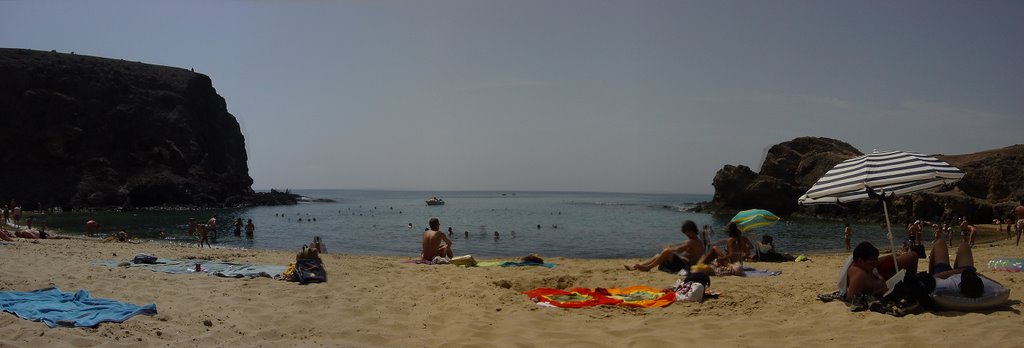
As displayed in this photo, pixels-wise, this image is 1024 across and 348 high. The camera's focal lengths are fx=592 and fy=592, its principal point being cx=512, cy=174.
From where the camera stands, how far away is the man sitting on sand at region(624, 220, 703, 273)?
11.9 metres

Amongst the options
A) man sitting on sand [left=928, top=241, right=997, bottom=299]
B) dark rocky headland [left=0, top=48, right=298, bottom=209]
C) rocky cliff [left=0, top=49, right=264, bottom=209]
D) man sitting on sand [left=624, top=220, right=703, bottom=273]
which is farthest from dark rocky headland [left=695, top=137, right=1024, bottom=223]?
rocky cliff [left=0, top=49, right=264, bottom=209]

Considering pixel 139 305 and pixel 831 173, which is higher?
pixel 831 173

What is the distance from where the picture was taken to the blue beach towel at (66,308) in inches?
249

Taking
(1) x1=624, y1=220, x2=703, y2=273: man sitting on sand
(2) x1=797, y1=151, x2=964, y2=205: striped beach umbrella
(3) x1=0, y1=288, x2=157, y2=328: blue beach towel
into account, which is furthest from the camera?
(1) x1=624, y1=220, x2=703, y2=273: man sitting on sand

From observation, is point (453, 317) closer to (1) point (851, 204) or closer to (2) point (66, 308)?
(2) point (66, 308)

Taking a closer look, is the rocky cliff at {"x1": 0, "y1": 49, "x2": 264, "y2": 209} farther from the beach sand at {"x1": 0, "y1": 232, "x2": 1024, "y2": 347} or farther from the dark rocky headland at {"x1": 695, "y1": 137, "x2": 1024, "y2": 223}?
the beach sand at {"x1": 0, "y1": 232, "x2": 1024, "y2": 347}

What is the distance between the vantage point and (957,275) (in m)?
6.93

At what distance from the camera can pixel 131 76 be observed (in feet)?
245

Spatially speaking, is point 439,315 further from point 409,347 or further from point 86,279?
point 86,279

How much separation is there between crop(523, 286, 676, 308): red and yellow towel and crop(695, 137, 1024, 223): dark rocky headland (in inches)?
985

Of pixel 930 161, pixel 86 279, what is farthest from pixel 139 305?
pixel 930 161

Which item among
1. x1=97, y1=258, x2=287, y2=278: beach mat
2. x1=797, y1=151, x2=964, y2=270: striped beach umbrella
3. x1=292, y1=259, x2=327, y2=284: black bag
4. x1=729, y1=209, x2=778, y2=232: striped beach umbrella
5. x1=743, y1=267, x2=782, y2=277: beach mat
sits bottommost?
x1=743, y1=267, x2=782, y2=277: beach mat

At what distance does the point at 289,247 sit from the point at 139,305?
2060 centimetres

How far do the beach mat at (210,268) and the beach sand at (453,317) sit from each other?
53cm
